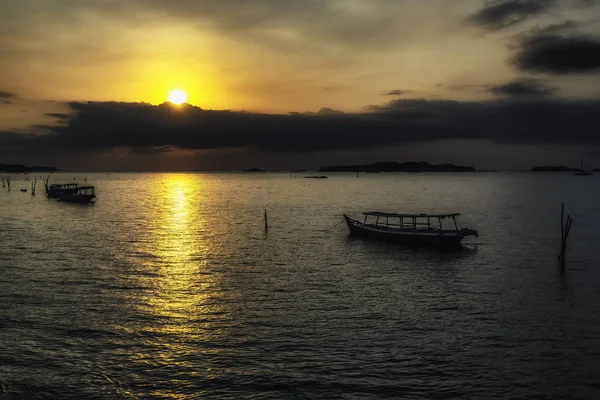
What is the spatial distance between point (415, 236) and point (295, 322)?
36.7 metres

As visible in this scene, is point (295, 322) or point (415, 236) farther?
point (415, 236)

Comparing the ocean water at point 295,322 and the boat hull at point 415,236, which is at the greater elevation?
the boat hull at point 415,236

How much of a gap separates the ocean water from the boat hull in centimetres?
340

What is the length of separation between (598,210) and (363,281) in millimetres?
99214

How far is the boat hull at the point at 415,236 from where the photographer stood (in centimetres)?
6128

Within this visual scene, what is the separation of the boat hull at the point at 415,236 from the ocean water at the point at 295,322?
3.40 m

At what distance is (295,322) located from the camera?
29875 mm

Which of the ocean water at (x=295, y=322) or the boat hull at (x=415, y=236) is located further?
the boat hull at (x=415, y=236)

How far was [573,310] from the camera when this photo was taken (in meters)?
33.5

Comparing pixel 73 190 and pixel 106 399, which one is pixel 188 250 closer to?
pixel 106 399

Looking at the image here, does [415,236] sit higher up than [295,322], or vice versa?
[415,236]

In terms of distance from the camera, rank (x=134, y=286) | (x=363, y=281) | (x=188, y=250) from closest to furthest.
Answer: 1. (x=134, y=286)
2. (x=363, y=281)
3. (x=188, y=250)

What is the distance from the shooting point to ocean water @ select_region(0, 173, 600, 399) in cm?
2170

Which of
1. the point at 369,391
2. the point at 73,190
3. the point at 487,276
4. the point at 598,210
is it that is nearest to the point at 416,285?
the point at 487,276
